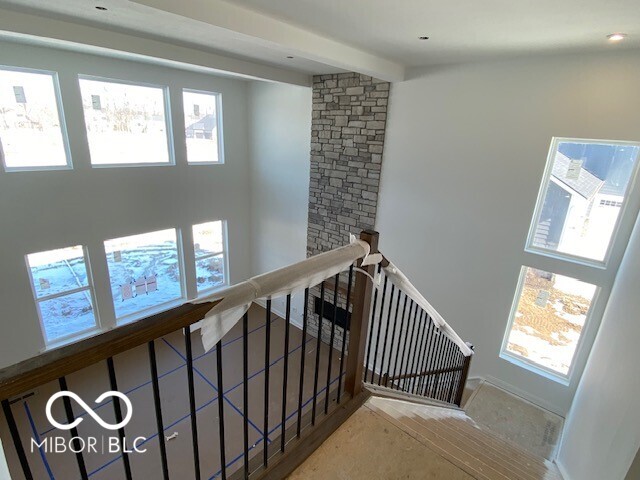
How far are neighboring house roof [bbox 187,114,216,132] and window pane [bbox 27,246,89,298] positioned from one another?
295 cm

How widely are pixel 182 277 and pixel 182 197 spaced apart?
Result: 5.53 ft

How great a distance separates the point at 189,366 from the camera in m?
1.08

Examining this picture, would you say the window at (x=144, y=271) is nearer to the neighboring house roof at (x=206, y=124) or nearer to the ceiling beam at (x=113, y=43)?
the neighboring house roof at (x=206, y=124)

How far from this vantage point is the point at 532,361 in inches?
169

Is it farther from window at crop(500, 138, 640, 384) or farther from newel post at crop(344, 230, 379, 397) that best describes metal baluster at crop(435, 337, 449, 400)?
newel post at crop(344, 230, 379, 397)

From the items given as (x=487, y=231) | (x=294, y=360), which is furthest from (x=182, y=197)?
(x=487, y=231)

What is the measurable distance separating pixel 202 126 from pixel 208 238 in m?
2.34

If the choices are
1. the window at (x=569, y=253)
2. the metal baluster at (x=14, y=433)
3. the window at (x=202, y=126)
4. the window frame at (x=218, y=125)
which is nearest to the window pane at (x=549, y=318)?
the window at (x=569, y=253)

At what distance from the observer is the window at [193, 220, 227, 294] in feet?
22.7

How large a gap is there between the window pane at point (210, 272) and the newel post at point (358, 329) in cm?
587

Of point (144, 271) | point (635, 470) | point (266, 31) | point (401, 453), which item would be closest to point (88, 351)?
point (401, 453)

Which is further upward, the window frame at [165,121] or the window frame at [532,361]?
the window frame at [165,121]

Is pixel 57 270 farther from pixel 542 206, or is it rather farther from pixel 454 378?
pixel 542 206

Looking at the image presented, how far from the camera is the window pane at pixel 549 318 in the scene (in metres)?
3.92
